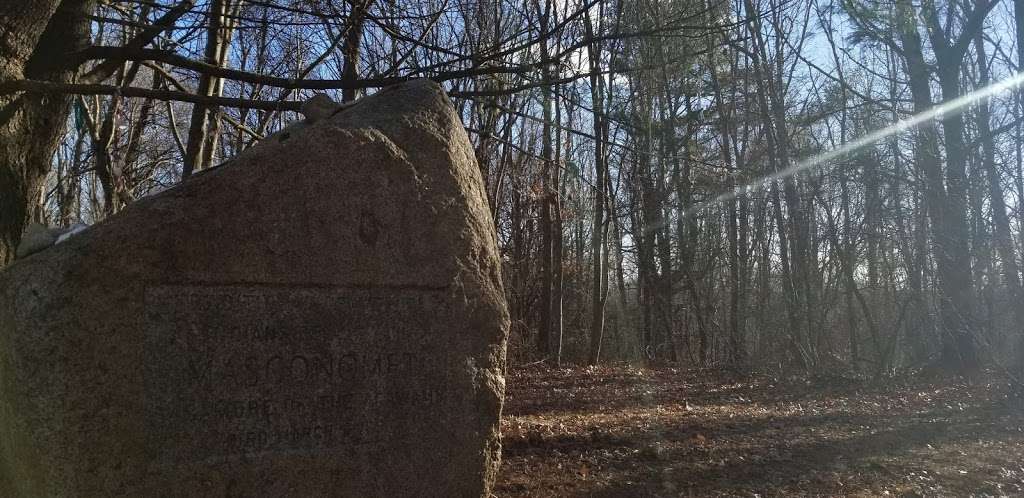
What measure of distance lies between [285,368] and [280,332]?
0.16 metres

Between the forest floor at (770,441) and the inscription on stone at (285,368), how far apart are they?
49.9 inches

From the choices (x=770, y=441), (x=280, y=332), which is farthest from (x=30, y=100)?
(x=770, y=441)

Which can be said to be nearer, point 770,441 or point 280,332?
point 280,332

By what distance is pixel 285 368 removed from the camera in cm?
287

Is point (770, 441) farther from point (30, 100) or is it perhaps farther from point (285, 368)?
point (30, 100)

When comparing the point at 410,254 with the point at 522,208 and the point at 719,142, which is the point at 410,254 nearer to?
the point at 522,208

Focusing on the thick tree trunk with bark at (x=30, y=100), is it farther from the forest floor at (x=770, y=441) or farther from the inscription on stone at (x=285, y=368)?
the forest floor at (x=770, y=441)

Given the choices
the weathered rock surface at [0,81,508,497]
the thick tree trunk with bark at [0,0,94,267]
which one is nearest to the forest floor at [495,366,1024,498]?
the weathered rock surface at [0,81,508,497]

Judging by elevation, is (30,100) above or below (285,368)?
above

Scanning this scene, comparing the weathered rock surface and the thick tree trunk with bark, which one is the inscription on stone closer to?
the weathered rock surface

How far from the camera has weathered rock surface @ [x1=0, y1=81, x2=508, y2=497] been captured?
8.20ft

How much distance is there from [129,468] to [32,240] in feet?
3.29

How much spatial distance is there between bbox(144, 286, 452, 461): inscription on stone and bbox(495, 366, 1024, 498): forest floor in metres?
1.27

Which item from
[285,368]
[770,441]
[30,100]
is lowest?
[770,441]
